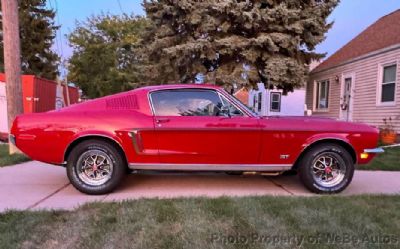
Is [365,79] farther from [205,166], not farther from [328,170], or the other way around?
[205,166]

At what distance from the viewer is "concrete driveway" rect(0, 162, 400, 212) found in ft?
17.1

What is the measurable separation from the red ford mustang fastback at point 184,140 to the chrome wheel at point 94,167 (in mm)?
13

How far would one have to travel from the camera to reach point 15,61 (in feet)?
30.3

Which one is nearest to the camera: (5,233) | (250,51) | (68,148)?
(5,233)

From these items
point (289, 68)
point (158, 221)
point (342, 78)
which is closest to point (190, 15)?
point (289, 68)

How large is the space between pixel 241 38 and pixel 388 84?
556 centimetres

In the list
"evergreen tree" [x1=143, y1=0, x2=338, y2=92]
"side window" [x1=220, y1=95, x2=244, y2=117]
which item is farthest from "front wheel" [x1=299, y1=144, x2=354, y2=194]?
"evergreen tree" [x1=143, y1=0, x2=338, y2=92]

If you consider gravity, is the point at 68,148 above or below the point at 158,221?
above

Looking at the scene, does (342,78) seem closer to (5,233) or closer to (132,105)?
(132,105)

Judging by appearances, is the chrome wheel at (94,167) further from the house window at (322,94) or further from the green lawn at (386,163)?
the house window at (322,94)

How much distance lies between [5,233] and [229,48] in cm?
1288

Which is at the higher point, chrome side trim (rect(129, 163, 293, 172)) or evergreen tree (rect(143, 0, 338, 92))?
evergreen tree (rect(143, 0, 338, 92))

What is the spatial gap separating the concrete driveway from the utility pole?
2276mm

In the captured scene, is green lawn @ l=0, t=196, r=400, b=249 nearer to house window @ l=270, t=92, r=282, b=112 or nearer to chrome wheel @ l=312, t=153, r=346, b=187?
chrome wheel @ l=312, t=153, r=346, b=187
